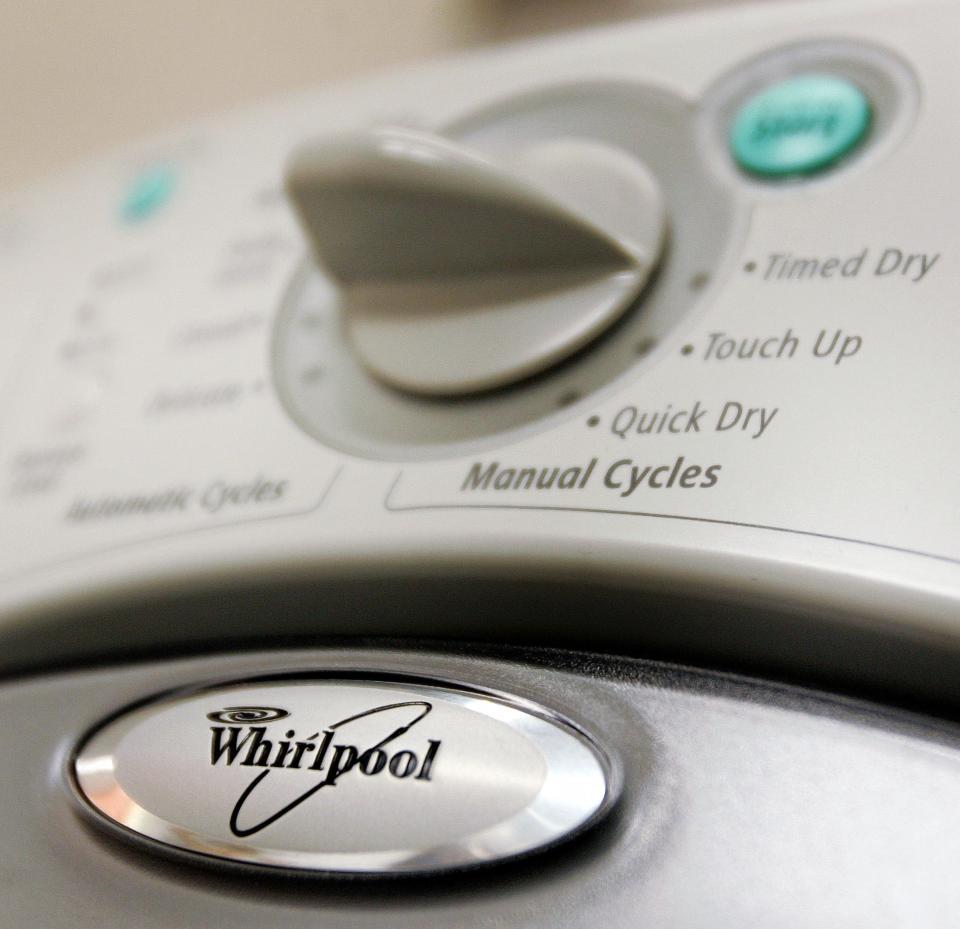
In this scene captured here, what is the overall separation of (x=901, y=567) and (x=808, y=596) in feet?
0.07

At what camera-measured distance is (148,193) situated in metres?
0.43

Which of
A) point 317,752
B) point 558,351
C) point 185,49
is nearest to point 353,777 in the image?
point 317,752

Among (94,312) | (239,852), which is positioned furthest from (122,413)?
(239,852)

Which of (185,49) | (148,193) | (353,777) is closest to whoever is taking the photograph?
(353,777)

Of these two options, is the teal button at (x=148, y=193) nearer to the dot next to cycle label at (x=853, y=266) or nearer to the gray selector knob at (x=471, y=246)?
the gray selector knob at (x=471, y=246)

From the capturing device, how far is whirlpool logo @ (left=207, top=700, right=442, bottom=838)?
235 mm

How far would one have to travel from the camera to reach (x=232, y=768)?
9.7 inches

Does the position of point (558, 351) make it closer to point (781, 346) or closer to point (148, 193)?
point (781, 346)

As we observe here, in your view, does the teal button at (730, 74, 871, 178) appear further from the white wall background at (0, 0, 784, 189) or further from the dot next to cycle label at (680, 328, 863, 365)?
the white wall background at (0, 0, 784, 189)

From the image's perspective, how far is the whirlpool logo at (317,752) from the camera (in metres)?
0.24

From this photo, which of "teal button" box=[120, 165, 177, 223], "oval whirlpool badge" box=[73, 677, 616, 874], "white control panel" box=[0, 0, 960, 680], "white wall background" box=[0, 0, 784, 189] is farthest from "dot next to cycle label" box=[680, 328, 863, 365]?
"white wall background" box=[0, 0, 784, 189]

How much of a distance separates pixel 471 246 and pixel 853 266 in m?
0.12

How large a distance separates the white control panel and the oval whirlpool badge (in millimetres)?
35

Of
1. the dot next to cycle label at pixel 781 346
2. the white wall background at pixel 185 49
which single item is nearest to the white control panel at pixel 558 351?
the dot next to cycle label at pixel 781 346
